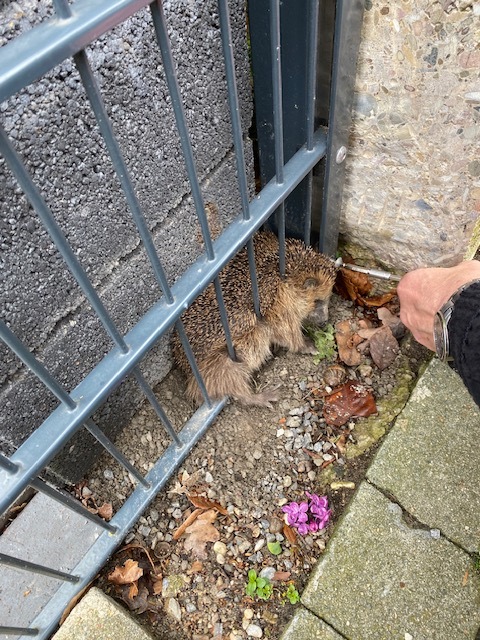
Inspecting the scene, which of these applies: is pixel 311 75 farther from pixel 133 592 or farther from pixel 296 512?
pixel 133 592

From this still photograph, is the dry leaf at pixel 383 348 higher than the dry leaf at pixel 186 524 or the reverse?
higher

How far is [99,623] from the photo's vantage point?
213cm

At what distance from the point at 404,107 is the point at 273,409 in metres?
1.56

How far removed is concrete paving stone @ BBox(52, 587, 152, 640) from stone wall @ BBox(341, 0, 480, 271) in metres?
2.10

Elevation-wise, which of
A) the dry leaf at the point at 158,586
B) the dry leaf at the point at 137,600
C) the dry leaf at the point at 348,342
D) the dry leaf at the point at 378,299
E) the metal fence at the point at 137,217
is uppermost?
the metal fence at the point at 137,217

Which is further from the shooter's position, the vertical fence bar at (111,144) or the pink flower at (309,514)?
the pink flower at (309,514)

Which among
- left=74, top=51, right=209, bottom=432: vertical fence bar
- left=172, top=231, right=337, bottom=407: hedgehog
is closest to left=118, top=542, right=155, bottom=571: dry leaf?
left=172, top=231, right=337, bottom=407: hedgehog

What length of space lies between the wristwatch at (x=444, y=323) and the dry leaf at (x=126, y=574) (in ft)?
5.24

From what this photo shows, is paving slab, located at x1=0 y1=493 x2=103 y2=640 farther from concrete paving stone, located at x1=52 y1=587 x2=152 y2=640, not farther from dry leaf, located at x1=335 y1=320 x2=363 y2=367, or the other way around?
dry leaf, located at x1=335 y1=320 x2=363 y2=367

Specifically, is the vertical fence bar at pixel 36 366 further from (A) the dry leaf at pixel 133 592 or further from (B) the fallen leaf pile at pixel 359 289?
(B) the fallen leaf pile at pixel 359 289

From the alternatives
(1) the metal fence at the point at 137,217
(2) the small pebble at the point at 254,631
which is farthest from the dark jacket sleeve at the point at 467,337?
(2) the small pebble at the point at 254,631

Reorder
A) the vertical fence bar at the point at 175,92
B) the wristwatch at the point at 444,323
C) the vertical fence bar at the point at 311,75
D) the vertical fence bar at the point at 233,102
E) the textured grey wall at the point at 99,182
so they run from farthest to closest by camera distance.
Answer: the wristwatch at the point at 444,323 < the vertical fence bar at the point at 311,75 < the textured grey wall at the point at 99,182 < the vertical fence bar at the point at 233,102 < the vertical fence bar at the point at 175,92

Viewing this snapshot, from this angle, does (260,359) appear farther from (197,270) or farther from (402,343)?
(197,270)

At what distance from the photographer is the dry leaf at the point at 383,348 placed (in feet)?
9.12
